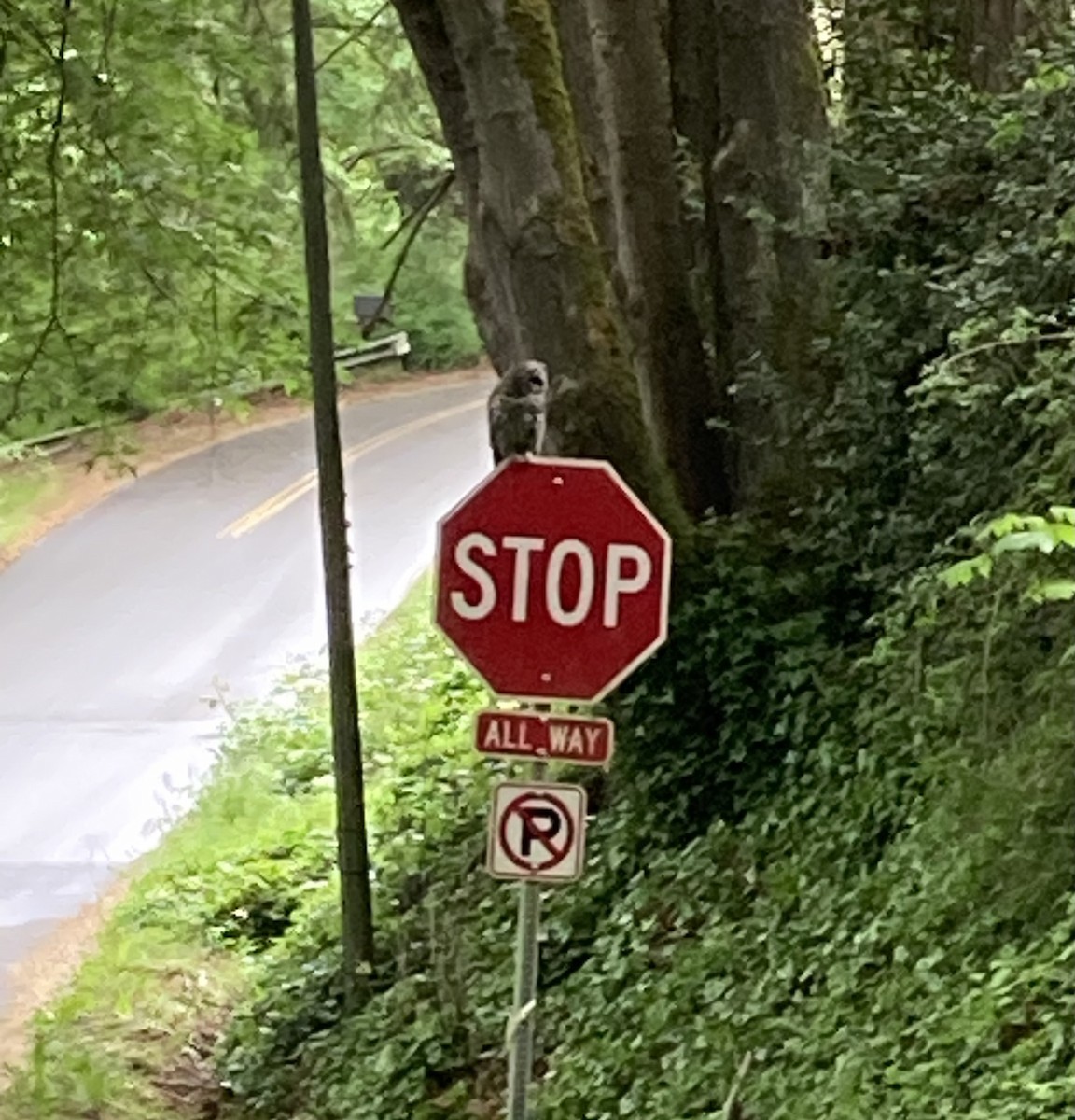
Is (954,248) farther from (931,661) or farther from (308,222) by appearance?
(308,222)

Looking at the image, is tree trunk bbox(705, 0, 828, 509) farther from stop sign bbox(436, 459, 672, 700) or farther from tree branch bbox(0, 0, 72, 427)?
stop sign bbox(436, 459, 672, 700)

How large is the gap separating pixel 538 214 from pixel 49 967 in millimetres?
6495

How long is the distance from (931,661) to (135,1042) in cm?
496

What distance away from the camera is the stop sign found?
3.95 m

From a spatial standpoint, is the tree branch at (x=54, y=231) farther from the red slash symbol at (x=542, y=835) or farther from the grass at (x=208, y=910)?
the red slash symbol at (x=542, y=835)

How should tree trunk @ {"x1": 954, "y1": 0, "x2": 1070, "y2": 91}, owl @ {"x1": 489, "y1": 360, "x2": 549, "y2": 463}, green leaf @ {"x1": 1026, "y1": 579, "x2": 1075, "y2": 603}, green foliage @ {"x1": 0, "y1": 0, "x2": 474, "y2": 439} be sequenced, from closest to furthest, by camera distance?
green leaf @ {"x1": 1026, "y1": 579, "x2": 1075, "y2": 603}, owl @ {"x1": 489, "y1": 360, "x2": 549, "y2": 463}, tree trunk @ {"x1": 954, "y1": 0, "x2": 1070, "y2": 91}, green foliage @ {"x1": 0, "y1": 0, "x2": 474, "y2": 439}

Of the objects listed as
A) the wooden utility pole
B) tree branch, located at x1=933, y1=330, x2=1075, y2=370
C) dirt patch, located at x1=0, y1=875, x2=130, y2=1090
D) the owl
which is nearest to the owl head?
the owl

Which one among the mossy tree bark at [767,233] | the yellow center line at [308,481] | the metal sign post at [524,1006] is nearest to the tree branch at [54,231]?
the mossy tree bark at [767,233]

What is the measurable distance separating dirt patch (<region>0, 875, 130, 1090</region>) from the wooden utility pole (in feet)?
8.82

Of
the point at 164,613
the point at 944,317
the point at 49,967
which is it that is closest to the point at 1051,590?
the point at 944,317

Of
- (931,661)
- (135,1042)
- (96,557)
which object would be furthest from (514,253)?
(96,557)

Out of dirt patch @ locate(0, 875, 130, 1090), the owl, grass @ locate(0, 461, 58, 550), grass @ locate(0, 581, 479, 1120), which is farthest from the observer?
grass @ locate(0, 461, 58, 550)

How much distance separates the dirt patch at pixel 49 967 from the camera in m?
10.1

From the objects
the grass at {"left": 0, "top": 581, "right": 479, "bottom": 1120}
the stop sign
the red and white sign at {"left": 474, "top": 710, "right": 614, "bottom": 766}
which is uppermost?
the stop sign
